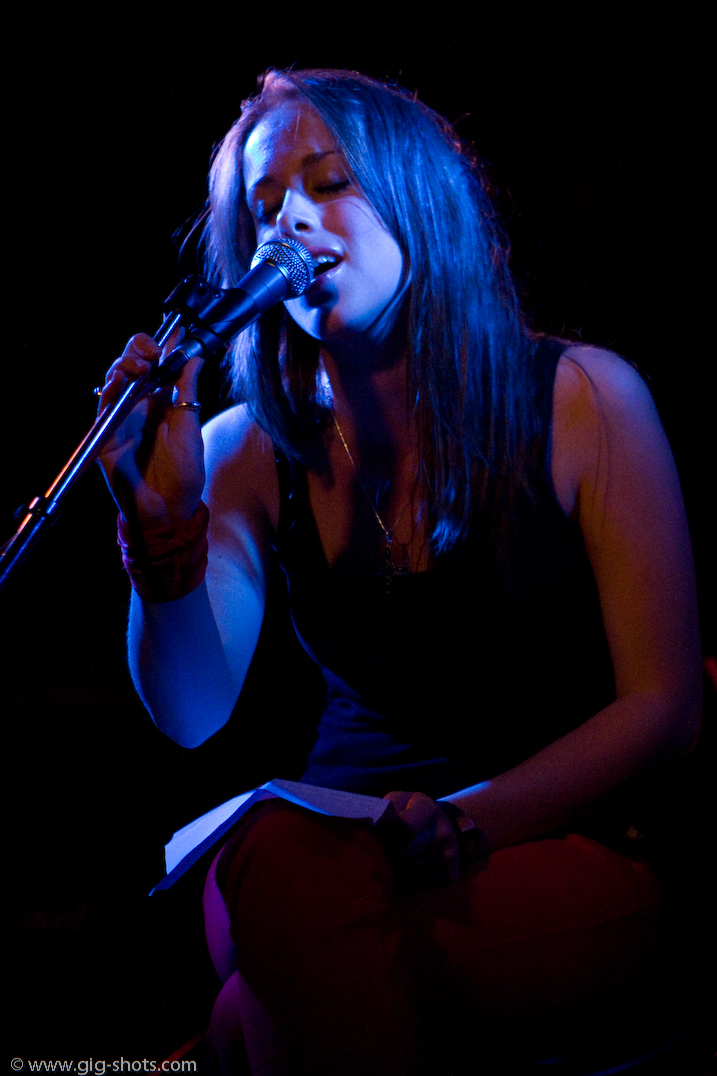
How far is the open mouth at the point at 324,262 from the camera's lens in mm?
1192

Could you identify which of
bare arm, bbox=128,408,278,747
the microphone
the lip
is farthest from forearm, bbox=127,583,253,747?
the lip

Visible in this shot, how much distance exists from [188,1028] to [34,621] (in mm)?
1037

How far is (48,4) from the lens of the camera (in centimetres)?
199

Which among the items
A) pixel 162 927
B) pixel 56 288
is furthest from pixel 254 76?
pixel 162 927

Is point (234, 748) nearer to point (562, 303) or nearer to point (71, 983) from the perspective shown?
point (71, 983)

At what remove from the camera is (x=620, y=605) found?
3.68ft

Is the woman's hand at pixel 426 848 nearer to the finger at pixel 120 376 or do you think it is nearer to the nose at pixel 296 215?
the finger at pixel 120 376

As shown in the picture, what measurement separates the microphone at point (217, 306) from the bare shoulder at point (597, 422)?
451 millimetres

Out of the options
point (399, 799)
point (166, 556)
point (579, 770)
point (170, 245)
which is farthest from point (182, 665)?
point (170, 245)

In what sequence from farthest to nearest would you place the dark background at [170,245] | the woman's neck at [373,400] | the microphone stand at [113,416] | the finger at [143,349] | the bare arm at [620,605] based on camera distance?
the dark background at [170,245]
the woman's neck at [373,400]
the bare arm at [620,605]
the finger at [143,349]
the microphone stand at [113,416]

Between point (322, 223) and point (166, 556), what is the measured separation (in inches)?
21.0

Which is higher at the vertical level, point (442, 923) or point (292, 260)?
point (292, 260)

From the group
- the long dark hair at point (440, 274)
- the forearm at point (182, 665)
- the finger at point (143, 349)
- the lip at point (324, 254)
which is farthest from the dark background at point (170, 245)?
the finger at point (143, 349)

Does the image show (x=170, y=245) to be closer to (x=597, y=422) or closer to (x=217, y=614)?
(x=217, y=614)
